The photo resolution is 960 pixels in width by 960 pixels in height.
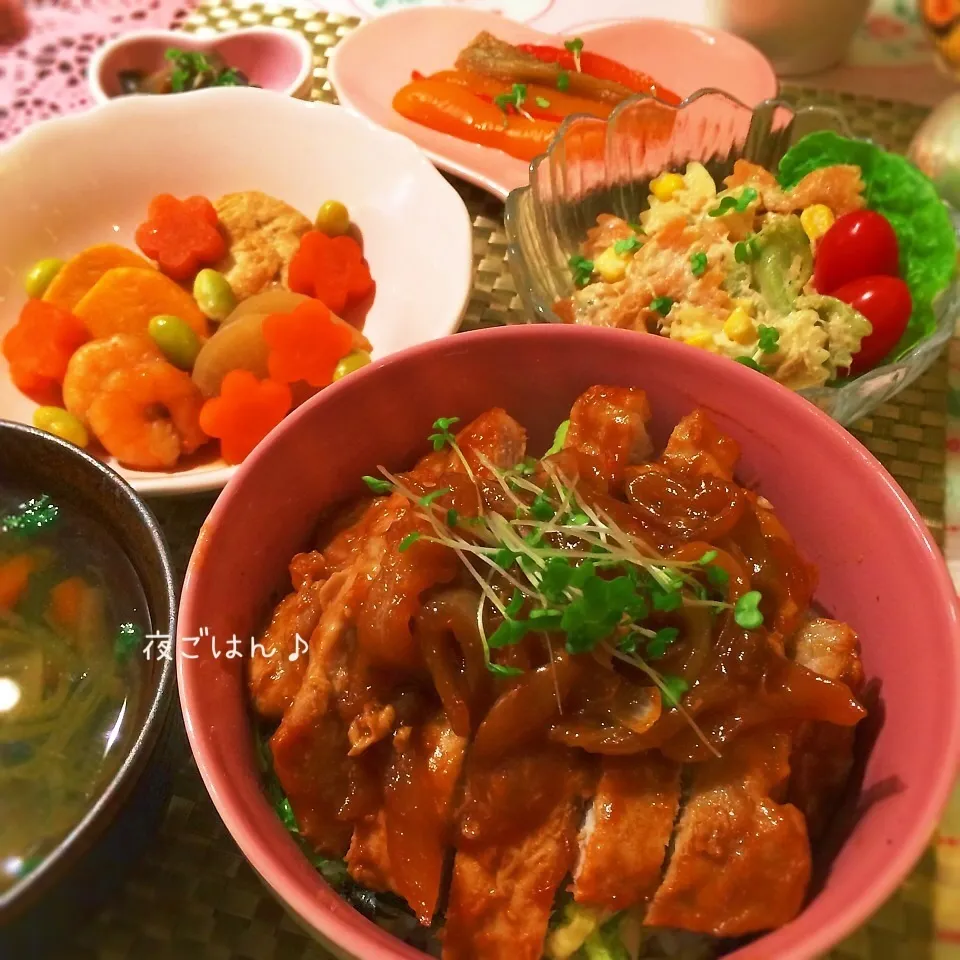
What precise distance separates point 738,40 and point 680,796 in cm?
200

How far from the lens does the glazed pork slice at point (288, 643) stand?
1.04 m

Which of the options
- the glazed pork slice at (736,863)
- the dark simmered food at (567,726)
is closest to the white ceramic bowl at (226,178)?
the dark simmered food at (567,726)

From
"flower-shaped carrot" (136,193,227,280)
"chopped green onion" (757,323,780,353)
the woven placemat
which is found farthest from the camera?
"flower-shaped carrot" (136,193,227,280)

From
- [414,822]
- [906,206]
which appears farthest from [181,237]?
[906,206]

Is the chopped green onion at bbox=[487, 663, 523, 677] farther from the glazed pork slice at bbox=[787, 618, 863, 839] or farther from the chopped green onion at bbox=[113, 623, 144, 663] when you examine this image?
the chopped green onion at bbox=[113, 623, 144, 663]

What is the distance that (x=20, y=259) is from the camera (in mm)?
1880

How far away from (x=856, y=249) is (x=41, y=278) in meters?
1.66

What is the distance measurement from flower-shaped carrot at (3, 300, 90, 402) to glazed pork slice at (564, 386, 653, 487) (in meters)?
1.09

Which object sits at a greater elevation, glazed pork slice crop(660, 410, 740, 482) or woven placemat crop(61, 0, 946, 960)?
glazed pork slice crop(660, 410, 740, 482)

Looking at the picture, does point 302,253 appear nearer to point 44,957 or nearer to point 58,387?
point 58,387

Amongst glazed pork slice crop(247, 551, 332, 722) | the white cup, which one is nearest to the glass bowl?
the white cup

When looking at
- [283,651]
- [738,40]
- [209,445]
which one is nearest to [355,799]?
[283,651]

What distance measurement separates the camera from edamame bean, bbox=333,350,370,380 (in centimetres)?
167

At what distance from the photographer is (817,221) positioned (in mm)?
1727
